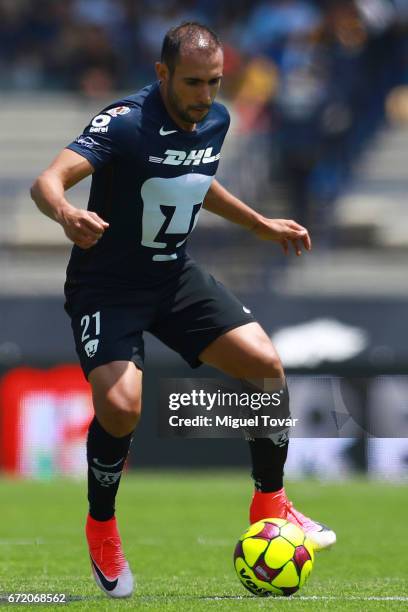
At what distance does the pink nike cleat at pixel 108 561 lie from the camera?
5938mm

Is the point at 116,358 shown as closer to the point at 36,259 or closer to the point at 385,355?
the point at 385,355

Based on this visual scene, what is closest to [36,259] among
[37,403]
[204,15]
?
[37,403]

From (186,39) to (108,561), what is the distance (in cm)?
232

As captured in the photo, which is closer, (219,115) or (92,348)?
(92,348)

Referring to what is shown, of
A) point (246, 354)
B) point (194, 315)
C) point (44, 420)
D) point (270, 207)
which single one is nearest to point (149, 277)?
point (194, 315)

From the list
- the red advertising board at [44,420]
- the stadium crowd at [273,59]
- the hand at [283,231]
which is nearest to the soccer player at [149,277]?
the hand at [283,231]

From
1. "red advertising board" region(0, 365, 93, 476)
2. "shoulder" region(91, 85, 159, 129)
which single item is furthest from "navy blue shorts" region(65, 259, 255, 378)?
"red advertising board" region(0, 365, 93, 476)

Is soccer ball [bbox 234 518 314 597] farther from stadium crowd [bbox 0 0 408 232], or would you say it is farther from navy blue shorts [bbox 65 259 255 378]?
stadium crowd [bbox 0 0 408 232]

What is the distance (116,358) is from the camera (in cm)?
589

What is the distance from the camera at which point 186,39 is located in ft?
18.8

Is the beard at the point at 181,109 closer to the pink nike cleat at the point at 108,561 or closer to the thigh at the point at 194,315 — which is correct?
the thigh at the point at 194,315

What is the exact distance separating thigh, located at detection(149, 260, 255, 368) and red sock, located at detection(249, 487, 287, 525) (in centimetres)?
71

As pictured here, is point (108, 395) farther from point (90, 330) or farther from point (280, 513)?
point (280, 513)

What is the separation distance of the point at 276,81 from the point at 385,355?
5623 millimetres
